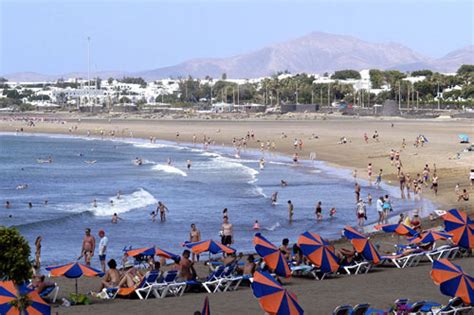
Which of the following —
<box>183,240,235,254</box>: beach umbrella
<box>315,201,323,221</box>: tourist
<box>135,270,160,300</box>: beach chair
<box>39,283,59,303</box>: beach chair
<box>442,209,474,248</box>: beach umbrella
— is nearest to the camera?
<box>39,283,59,303</box>: beach chair

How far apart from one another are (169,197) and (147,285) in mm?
22515

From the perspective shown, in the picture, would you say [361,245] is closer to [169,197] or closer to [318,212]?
[318,212]

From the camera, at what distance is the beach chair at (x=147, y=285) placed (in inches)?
563

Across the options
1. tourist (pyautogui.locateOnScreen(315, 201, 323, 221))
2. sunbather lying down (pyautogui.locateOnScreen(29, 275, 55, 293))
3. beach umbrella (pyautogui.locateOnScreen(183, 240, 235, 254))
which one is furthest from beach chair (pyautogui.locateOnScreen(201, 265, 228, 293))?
tourist (pyautogui.locateOnScreen(315, 201, 323, 221))

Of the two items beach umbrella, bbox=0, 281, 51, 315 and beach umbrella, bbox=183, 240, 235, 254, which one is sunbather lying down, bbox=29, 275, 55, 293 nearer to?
beach umbrella, bbox=0, 281, 51, 315

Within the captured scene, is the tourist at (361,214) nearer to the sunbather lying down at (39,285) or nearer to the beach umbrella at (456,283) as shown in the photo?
the sunbather lying down at (39,285)

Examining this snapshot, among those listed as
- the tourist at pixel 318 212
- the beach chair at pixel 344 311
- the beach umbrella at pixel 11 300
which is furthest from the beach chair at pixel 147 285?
the tourist at pixel 318 212

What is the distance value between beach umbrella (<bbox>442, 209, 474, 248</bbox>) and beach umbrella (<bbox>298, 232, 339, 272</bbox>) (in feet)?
8.61

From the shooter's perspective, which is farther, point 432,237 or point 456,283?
point 432,237

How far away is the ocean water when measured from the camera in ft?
85.6

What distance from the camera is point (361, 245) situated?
1617cm

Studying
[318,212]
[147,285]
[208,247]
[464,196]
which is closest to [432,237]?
[208,247]

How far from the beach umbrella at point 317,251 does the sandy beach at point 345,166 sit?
1.09ft

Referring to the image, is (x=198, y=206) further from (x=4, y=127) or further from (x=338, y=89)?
(x=338, y=89)
